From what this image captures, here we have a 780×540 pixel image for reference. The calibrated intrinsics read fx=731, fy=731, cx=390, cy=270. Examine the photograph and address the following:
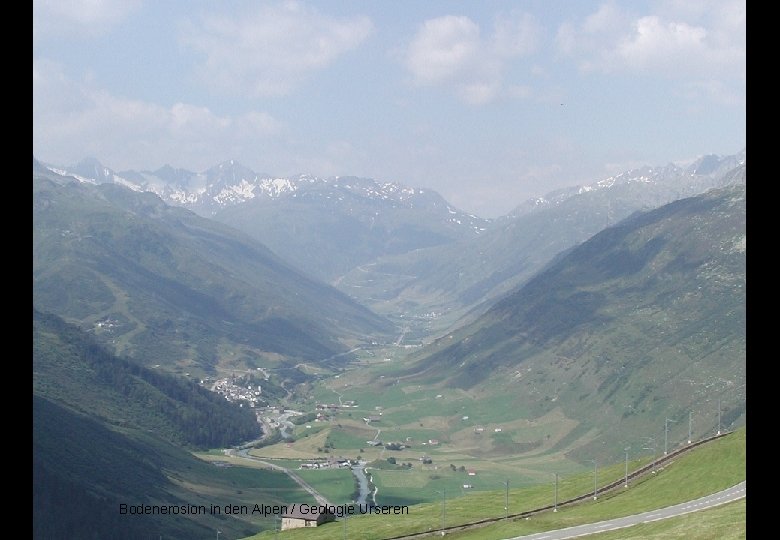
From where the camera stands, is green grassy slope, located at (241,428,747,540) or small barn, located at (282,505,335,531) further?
small barn, located at (282,505,335,531)

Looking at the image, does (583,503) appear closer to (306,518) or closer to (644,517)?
(644,517)

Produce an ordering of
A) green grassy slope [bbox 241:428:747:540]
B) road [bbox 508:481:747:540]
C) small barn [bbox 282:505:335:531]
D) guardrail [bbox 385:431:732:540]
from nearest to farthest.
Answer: road [bbox 508:481:747:540] < green grassy slope [bbox 241:428:747:540] < guardrail [bbox 385:431:732:540] < small barn [bbox 282:505:335:531]

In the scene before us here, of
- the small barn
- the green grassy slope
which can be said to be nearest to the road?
the green grassy slope

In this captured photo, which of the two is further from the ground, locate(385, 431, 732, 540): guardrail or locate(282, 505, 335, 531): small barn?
locate(385, 431, 732, 540): guardrail

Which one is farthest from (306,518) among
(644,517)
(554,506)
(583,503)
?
(644,517)

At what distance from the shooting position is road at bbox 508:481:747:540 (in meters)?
105

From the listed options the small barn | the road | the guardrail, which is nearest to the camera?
the road

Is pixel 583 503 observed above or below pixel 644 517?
below

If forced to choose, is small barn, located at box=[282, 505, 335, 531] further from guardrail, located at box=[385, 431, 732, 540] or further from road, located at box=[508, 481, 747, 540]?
road, located at box=[508, 481, 747, 540]

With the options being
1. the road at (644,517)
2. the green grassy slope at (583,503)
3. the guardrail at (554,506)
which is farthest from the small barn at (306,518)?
the road at (644,517)

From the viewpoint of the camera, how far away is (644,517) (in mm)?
110500
